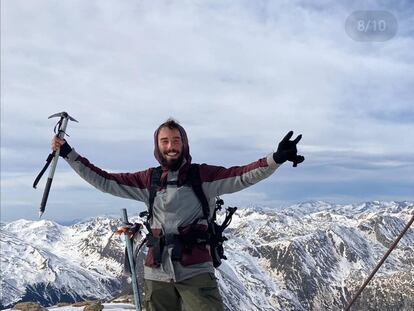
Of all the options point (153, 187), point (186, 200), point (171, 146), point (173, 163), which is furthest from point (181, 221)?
point (171, 146)

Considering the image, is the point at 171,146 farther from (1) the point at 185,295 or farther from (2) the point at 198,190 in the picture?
(1) the point at 185,295

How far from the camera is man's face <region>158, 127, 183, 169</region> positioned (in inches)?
334

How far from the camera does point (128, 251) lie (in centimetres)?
893

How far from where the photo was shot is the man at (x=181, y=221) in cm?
811

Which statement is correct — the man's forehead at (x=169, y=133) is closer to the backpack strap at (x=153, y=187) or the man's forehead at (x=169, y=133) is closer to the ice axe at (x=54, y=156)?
the backpack strap at (x=153, y=187)

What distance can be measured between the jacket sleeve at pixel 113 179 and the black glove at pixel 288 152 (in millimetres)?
2330

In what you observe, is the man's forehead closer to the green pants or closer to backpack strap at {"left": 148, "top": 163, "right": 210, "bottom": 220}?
backpack strap at {"left": 148, "top": 163, "right": 210, "bottom": 220}

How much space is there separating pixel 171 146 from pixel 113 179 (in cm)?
126

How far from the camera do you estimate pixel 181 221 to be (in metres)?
8.23

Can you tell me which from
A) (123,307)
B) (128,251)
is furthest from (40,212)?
(123,307)

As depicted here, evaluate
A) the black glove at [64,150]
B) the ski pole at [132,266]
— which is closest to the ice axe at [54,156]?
the black glove at [64,150]

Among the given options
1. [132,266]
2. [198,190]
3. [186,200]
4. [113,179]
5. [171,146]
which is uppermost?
[171,146]

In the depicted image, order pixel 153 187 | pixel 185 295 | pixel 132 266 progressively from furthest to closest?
pixel 132 266, pixel 153 187, pixel 185 295

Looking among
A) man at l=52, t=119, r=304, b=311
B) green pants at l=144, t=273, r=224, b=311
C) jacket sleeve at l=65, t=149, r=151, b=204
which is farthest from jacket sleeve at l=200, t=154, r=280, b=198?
green pants at l=144, t=273, r=224, b=311
